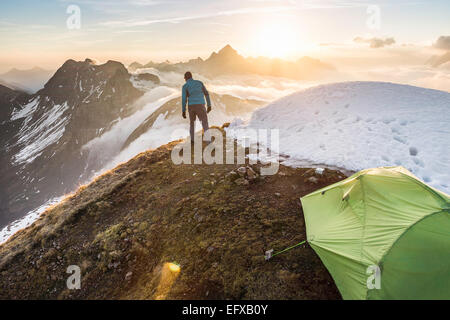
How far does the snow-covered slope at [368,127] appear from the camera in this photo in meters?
10.5

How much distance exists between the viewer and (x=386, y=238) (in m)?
5.30

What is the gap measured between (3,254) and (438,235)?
15279 millimetres

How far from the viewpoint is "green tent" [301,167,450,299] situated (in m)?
4.76

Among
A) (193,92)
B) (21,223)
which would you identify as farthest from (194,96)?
(21,223)

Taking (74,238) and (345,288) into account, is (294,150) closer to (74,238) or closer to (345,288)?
(345,288)
